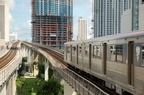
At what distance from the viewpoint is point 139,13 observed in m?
68.4

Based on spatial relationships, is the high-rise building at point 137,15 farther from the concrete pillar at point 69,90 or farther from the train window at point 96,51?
the train window at point 96,51

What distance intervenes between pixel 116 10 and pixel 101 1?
11.2 metres

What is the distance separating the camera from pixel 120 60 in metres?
11.6

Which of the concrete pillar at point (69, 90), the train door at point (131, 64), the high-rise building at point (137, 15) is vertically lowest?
the concrete pillar at point (69, 90)

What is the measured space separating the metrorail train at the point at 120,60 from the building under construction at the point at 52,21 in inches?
5427

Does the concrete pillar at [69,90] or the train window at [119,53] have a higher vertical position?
the train window at [119,53]

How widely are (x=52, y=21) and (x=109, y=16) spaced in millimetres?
40569

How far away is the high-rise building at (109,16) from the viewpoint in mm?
139125

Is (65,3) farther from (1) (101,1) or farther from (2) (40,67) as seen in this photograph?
(2) (40,67)

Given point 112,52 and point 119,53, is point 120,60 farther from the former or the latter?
point 112,52

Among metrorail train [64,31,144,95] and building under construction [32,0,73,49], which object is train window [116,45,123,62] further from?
building under construction [32,0,73,49]

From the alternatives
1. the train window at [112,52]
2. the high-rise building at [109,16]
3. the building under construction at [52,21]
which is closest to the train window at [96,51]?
the train window at [112,52]

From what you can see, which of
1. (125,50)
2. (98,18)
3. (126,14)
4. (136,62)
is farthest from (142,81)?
(98,18)

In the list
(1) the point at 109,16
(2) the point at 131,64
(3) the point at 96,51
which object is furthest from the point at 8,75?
(1) the point at 109,16
